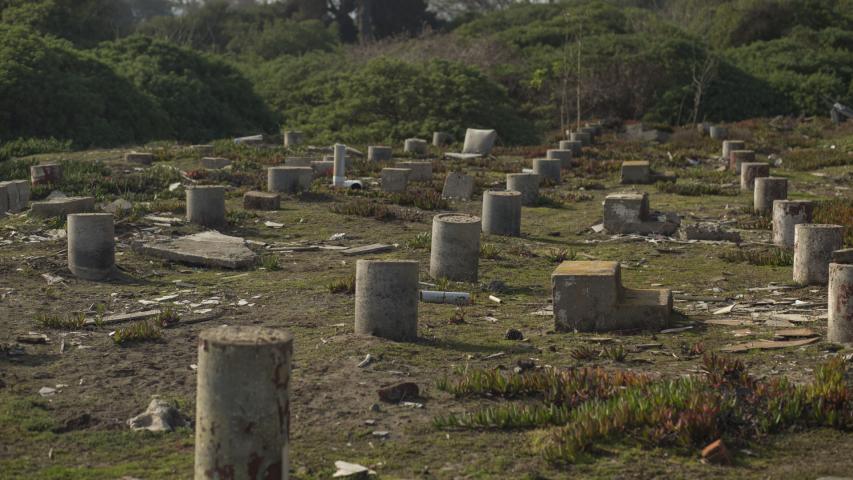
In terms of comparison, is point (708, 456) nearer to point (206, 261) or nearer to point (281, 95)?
point (206, 261)

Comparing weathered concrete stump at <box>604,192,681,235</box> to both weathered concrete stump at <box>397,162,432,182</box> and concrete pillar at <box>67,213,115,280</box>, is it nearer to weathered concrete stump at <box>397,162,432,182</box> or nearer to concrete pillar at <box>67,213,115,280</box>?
weathered concrete stump at <box>397,162,432,182</box>

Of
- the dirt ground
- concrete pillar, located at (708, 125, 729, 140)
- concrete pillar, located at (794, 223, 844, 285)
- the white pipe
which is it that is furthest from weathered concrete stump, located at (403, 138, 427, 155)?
the white pipe

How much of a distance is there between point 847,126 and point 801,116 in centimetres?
507

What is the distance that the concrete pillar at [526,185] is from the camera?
1898 centimetres

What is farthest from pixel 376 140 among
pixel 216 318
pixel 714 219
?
pixel 216 318

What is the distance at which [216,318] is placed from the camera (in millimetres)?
10273

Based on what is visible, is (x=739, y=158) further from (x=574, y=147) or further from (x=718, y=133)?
(x=718, y=133)

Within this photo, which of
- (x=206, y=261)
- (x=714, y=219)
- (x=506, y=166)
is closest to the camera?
(x=206, y=261)

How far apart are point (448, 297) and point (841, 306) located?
3681 mm

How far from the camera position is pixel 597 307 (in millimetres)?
9391

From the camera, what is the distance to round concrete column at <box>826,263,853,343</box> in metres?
8.38

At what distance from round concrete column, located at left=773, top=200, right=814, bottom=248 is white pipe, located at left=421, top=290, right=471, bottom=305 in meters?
5.25

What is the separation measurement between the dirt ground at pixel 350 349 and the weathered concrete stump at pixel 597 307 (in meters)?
0.22

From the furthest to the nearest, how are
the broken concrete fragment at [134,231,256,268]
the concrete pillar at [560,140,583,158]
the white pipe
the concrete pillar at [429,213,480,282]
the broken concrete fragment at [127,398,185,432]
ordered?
the concrete pillar at [560,140,583,158] < the broken concrete fragment at [134,231,256,268] < the concrete pillar at [429,213,480,282] < the white pipe < the broken concrete fragment at [127,398,185,432]
